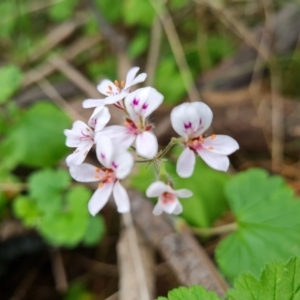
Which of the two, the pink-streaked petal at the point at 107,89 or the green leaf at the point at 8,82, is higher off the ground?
the green leaf at the point at 8,82

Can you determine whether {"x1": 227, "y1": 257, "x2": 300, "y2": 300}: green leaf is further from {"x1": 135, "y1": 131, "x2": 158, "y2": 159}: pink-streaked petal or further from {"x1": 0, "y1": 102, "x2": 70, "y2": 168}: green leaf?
{"x1": 0, "y1": 102, "x2": 70, "y2": 168}: green leaf

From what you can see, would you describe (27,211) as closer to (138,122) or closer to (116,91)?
(116,91)

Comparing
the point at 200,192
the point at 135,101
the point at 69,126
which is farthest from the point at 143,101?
the point at 69,126

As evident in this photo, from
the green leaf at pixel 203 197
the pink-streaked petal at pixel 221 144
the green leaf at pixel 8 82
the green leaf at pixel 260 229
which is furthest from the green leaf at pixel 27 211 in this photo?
the pink-streaked petal at pixel 221 144

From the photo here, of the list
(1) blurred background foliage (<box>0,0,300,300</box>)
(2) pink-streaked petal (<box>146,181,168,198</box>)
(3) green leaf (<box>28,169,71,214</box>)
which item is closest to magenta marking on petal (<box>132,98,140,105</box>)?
(2) pink-streaked petal (<box>146,181,168,198</box>)

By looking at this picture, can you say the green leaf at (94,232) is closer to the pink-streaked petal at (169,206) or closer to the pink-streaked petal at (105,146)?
the pink-streaked petal at (169,206)

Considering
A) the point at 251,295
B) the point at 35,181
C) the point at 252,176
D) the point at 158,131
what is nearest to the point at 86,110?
the point at 158,131

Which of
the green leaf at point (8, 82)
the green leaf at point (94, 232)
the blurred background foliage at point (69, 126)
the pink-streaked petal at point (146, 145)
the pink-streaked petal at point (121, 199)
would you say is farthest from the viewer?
the green leaf at point (8, 82)
